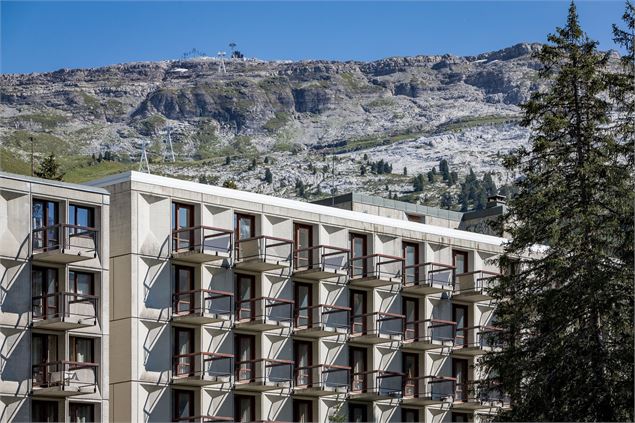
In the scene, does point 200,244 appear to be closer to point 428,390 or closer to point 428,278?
point 428,278

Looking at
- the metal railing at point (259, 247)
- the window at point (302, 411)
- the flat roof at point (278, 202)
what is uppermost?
the flat roof at point (278, 202)

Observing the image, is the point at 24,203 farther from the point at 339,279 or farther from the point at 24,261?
the point at 339,279

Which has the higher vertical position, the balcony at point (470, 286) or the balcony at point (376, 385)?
the balcony at point (470, 286)

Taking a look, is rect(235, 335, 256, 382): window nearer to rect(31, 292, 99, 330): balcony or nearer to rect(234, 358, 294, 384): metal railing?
rect(234, 358, 294, 384): metal railing

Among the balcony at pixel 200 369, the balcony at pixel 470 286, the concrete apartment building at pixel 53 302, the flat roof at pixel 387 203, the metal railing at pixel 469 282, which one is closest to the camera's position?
the concrete apartment building at pixel 53 302

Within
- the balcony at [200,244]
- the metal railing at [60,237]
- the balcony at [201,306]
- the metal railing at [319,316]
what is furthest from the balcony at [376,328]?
the metal railing at [60,237]

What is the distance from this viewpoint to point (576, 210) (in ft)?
213

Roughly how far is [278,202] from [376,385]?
511 inches

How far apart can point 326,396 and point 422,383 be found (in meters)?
8.92

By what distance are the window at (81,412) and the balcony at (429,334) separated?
24984 millimetres

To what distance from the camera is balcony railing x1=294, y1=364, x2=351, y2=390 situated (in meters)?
86.4

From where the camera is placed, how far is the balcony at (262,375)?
8275cm

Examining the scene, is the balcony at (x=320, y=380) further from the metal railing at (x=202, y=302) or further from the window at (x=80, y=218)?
the window at (x=80, y=218)

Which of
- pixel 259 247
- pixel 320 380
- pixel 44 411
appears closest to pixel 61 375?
pixel 44 411
